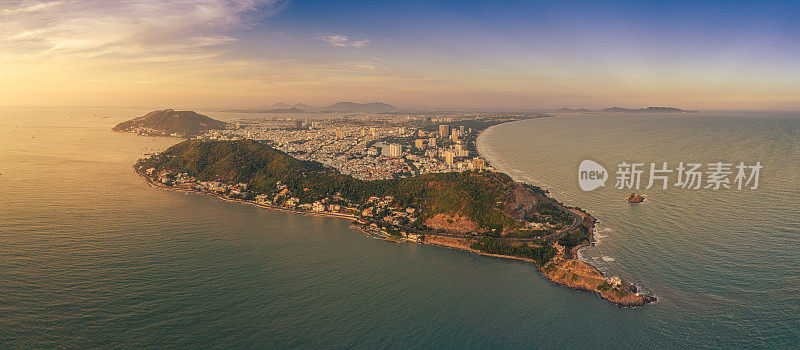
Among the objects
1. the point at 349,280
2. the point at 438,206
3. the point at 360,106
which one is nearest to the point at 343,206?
the point at 438,206

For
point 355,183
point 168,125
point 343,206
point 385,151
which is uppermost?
point 168,125

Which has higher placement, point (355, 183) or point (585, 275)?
point (355, 183)

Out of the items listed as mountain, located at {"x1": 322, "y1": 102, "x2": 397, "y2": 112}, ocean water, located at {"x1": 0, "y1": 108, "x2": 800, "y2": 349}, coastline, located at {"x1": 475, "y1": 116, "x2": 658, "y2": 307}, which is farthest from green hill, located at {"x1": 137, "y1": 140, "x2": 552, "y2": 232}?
mountain, located at {"x1": 322, "y1": 102, "x2": 397, "y2": 112}

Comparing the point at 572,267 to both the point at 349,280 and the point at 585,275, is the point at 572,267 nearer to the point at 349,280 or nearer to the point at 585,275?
the point at 585,275

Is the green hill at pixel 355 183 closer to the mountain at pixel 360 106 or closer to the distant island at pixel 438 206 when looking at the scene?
the distant island at pixel 438 206

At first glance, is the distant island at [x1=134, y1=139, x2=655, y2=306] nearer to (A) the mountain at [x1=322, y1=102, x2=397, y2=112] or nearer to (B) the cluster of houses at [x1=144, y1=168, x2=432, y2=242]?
(B) the cluster of houses at [x1=144, y1=168, x2=432, y2=242]

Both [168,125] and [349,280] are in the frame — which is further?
[168,125]

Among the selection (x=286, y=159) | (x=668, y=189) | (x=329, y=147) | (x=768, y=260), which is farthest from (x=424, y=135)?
(x=768, y=260)

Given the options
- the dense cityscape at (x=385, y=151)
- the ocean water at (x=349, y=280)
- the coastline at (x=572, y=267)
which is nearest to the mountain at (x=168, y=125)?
the dense cityscape at (x=385, y=151)

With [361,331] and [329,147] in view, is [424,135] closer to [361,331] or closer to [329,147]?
[329,147]
